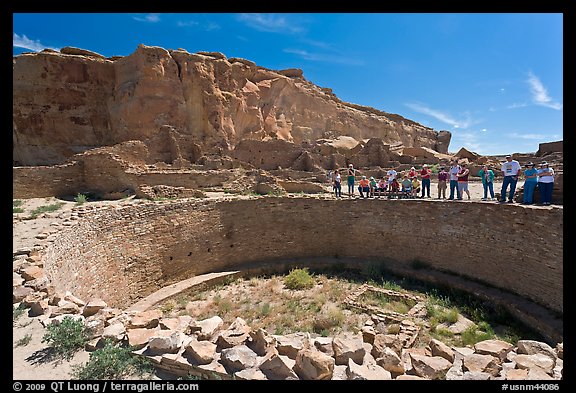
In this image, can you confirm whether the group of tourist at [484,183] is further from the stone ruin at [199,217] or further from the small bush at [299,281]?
the small bush at [299,281]

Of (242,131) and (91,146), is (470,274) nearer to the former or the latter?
(242,131)

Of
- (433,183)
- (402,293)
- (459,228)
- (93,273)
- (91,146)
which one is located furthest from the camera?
(91,146)

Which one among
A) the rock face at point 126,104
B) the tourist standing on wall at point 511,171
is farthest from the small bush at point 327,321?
the rock face at point 126,104

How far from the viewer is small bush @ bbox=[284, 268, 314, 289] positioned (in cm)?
1027

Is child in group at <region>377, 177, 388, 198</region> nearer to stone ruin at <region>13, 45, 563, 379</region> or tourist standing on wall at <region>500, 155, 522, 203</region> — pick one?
stone ruin at <region>13, 45, 563, 379</region>

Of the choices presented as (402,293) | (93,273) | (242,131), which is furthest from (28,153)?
(402,293)

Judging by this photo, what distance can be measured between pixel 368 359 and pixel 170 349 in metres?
2.59

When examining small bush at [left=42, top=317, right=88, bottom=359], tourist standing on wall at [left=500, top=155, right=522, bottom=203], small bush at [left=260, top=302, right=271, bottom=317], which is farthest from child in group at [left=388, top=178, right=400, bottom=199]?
small bush at [left=42, top=317, right=88, bottom=359]

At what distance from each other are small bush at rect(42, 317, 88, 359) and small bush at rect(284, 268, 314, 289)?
7.28 metres

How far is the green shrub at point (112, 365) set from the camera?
122 inches

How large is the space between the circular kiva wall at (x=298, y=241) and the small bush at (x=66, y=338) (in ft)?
8.29

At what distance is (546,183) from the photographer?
8258mm
